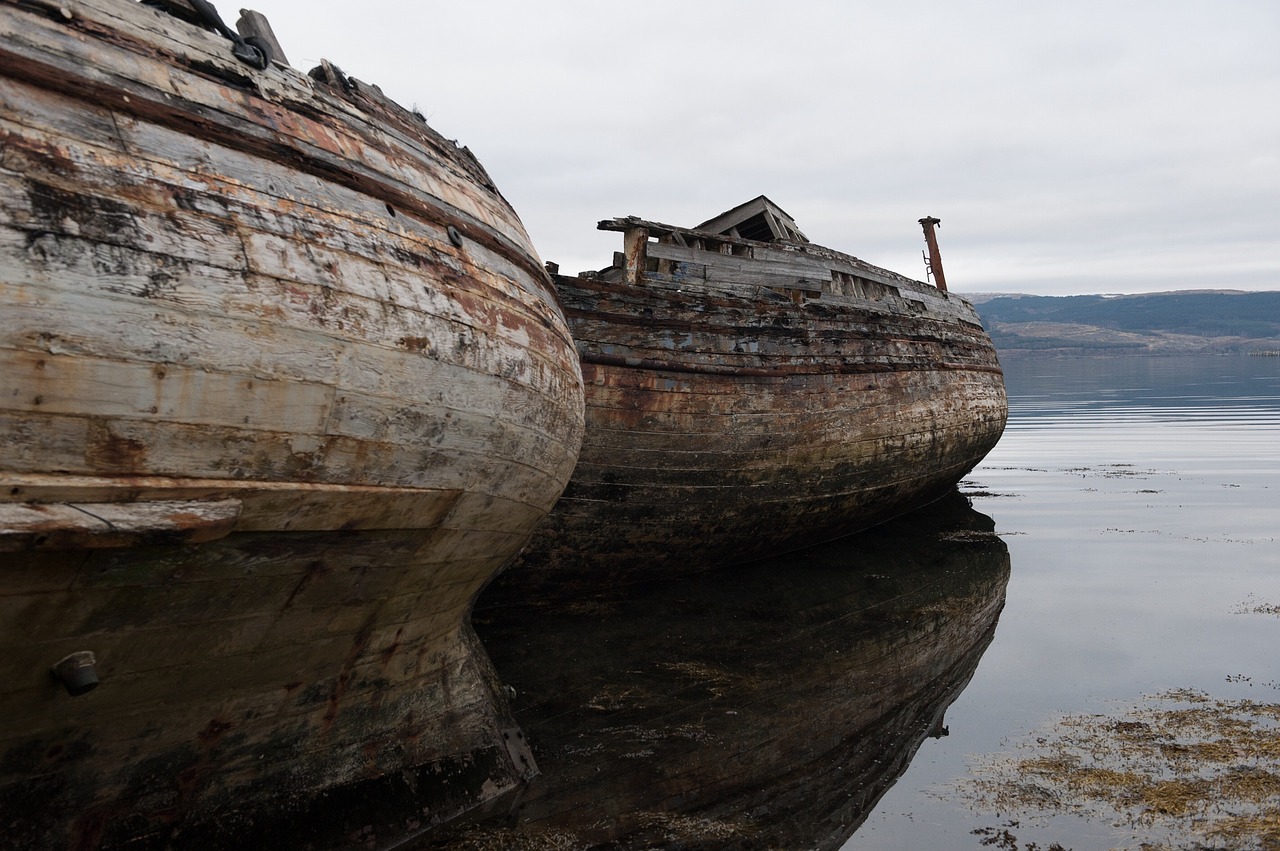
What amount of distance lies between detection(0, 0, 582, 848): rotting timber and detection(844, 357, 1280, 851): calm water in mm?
2571

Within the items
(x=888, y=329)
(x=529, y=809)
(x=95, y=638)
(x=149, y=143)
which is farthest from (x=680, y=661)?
(x=888, y=329)

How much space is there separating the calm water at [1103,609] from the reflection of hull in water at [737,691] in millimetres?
264

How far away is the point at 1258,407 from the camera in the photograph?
113 feet

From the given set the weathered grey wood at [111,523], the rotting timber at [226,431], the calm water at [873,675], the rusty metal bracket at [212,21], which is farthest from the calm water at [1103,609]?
the rusty metal bracket at [212,21]

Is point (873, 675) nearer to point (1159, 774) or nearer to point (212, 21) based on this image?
point (1159, 774)

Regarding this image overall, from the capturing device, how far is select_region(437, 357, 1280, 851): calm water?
4.57m

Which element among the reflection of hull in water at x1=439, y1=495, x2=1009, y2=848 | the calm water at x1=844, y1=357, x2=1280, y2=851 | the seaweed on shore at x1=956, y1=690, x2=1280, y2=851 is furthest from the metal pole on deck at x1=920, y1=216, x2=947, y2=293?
the seaweed on shore at x1=956, y1=690, x2=1280, y2=851

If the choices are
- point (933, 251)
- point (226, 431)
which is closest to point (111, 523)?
point (226, 431)

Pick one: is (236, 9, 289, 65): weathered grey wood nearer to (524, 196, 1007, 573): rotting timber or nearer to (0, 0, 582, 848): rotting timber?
(0, 0, 582, 848): rotting timber

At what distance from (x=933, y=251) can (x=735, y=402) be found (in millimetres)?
11820

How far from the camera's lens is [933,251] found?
18703 millimetres

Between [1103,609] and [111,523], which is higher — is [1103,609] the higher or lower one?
the lower one

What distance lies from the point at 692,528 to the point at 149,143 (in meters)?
6.16

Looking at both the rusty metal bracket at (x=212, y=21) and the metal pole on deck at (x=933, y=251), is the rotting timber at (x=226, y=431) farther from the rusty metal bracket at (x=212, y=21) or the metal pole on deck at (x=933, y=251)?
the metal pole on deck at (x=933, y=251)
